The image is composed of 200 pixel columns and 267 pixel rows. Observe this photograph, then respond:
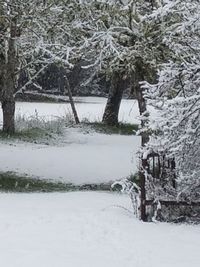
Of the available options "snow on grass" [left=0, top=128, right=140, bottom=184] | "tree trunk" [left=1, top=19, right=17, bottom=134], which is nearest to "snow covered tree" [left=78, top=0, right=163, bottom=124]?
"snow on grass" [left=0, top=128, right=140, bottom=184]

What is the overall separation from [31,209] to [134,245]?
2.34 metres

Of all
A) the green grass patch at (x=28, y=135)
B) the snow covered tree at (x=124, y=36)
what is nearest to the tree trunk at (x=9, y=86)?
the green grass patch at (x=28, y=135)

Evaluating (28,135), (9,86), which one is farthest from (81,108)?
(9,86)

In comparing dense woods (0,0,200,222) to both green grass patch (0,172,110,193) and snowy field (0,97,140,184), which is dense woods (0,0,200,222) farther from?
green grass patch (0,172,110,193)

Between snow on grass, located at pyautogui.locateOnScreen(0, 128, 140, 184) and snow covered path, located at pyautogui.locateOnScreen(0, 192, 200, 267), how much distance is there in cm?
330

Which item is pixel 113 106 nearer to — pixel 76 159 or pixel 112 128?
pixel 112 128

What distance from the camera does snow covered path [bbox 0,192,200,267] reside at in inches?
207

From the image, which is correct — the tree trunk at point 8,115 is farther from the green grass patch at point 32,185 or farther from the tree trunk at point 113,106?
the green grass patch at point 32,185

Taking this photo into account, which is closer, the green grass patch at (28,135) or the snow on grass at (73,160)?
the snow on grass at (73,160)

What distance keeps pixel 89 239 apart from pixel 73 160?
23.3ft

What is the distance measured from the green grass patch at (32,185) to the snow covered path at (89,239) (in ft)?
7.78

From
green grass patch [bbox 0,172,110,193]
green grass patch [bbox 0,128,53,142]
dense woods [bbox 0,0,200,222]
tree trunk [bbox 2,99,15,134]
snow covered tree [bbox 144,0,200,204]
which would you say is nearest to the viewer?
snow covered tree [bbox 144,0,200,204]

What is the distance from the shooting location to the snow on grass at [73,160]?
11.9 meters

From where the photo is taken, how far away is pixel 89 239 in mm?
5980
